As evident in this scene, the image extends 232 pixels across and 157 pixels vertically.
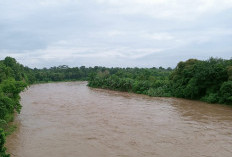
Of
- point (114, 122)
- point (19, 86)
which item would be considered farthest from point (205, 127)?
point (19, 86)

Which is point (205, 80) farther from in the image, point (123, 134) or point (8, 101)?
point (8, 101)

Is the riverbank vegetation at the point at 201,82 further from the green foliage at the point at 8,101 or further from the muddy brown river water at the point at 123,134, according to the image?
the green foliage at the point at 8,101

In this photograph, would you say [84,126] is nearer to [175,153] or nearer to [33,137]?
[33,137]

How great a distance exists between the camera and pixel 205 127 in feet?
40.3

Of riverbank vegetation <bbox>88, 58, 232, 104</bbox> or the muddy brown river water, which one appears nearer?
the muddy brown river water

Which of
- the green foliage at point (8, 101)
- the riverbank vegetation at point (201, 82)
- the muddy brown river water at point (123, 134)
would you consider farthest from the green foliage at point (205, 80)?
the green foliage at point (8, 101)

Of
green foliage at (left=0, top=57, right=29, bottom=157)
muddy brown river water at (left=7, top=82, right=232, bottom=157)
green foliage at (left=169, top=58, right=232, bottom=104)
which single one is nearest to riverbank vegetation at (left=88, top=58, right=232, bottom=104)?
green foliage at (left=169, top=58, right=232, bottom=104)

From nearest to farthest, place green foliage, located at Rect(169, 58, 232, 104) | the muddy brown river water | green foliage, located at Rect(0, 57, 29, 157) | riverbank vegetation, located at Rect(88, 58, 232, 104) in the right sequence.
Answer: the muddy brown river water, green foliage, located at Rect(0, 57, 29, 157), riverbank vegetation, located at Rect(88, 58, 232, 104), green foliage, located at Rect(169, 58, 232, 104)

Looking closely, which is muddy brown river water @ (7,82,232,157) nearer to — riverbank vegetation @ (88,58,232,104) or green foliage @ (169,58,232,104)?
riverbank vegetation @ (88,58,232,104)

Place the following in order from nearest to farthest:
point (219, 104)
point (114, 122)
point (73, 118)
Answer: point (114, 122)
point (73, 118)
point (219, 104)

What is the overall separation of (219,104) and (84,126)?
12938mm

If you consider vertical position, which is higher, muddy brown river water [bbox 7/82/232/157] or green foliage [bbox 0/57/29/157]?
green foliage [bbox 0/57/29/157]

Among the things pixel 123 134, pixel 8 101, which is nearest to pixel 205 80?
pixel 123 134

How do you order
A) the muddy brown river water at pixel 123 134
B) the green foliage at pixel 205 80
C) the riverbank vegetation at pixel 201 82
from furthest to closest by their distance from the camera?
the green foliage at pixel 205 80
the riverbank vegetation at pixel 201 82
the muddy brown river water at pixel 123 134
